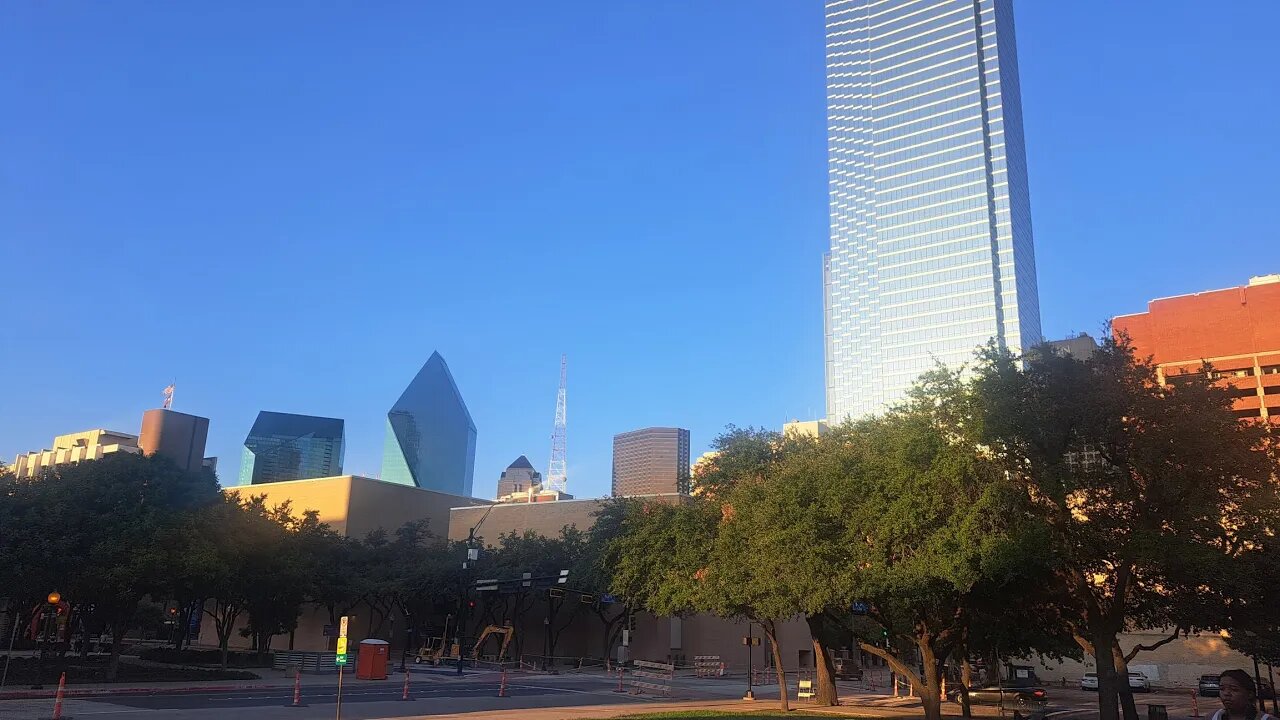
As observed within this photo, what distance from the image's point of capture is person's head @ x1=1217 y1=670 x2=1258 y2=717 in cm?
754

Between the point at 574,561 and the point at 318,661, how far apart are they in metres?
21.8

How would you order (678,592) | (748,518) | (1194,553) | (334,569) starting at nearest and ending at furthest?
(1194,553), (748,518), (678,592), (334,569)

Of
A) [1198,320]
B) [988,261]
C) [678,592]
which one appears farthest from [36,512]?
[988,261]

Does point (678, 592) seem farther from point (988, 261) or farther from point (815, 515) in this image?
point (988, 261)

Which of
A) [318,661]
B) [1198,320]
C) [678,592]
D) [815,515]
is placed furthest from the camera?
[1198,320]

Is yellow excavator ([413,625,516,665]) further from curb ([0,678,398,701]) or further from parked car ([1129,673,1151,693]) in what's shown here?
parked car ([1129,673,1151,693])

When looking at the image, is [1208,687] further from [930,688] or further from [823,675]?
[930,688]

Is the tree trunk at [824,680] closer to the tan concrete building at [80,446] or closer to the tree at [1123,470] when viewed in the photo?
the tree at [1123,470]

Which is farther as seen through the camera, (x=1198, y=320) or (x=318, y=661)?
(x=1198, y=320)

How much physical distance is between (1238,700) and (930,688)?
80.0 feet

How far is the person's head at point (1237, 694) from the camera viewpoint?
24.7 ft

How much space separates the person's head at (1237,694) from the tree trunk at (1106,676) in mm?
22455

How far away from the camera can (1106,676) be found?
28.6 metres

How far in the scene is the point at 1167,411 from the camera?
89.9 ft
